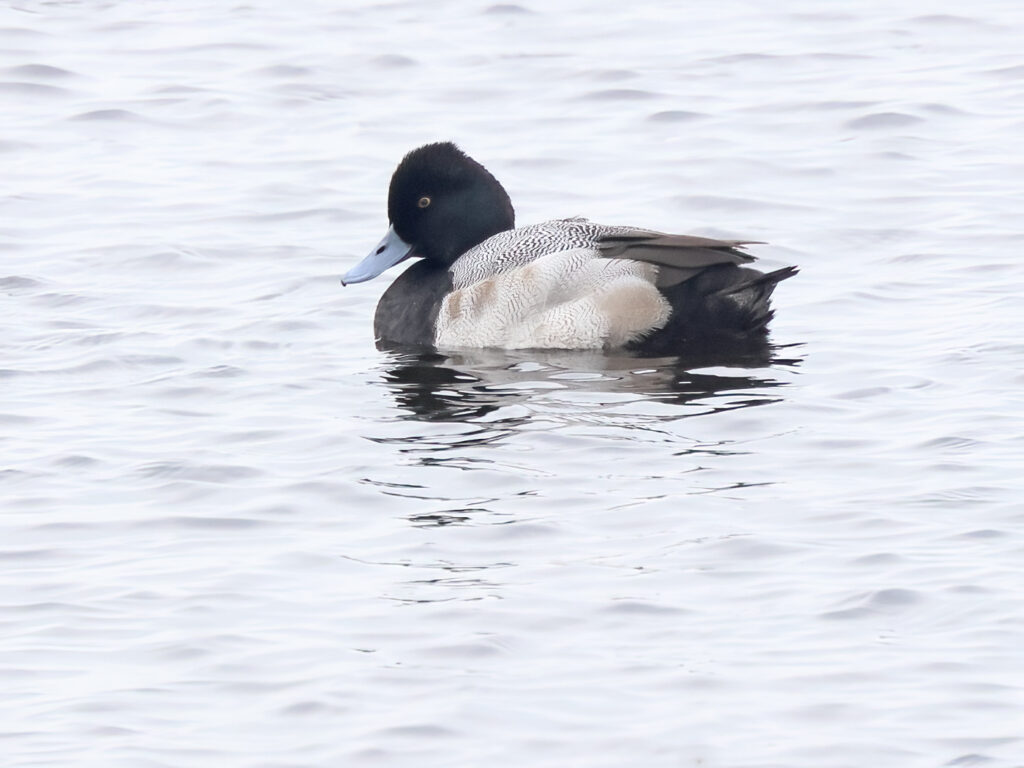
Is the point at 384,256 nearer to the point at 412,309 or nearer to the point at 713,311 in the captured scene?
the point at 412,309

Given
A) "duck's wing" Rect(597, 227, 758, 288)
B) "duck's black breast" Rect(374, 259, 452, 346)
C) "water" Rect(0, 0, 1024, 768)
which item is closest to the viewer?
"water" Rect(0, 0, 1024, 768)

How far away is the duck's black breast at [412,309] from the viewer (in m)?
10.4

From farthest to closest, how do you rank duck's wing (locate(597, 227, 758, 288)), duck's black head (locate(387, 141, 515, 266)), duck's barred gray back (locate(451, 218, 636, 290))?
1. duck's black head (locate(387, 141, 515, 266))
2. duck's barred gray back (locate(451, 218, 636, 290))
3. duck's wing (locate(597, 227, 758, 288))

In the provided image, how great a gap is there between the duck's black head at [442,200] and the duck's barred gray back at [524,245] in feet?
1.21

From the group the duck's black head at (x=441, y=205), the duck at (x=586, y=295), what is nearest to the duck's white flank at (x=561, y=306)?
the duck at (x=586, y=295)

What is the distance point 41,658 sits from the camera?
629cm

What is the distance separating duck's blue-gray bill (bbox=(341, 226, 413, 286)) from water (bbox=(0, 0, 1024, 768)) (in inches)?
13.3

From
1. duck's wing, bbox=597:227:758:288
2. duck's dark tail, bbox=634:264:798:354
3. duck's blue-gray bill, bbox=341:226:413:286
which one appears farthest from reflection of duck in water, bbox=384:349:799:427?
duck's blue-gray bill, bbox=341:226:413:286

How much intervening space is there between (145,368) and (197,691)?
A: 3.98 meters

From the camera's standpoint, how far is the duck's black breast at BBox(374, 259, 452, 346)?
410 inches

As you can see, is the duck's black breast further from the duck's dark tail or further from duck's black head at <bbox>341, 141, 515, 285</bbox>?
the duck's dark tail

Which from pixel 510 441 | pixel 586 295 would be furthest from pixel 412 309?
pixel 510 441

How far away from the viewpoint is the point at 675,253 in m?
9.94

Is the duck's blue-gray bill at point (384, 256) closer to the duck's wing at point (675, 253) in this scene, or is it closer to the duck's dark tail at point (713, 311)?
the duck's wing at point (675, 253)
